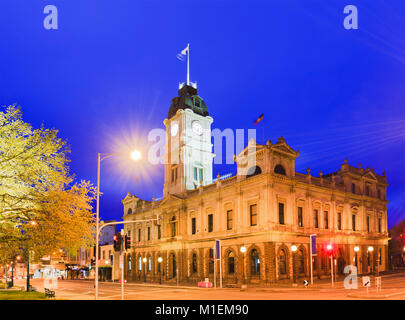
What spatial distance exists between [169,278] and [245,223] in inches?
820

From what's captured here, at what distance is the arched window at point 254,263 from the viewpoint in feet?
153

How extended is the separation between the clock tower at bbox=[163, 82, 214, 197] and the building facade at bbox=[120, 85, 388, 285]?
7.2 inches

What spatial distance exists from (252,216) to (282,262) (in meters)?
6.62

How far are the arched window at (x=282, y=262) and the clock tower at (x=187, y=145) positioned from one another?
2317 cm

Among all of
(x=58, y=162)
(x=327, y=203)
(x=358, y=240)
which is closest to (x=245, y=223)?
(x=327, y=203)

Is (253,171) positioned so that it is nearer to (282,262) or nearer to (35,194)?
(282,262)

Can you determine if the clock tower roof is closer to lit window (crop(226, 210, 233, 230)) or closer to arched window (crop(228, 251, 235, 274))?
lit window (crop(226, 210, 233, 230))

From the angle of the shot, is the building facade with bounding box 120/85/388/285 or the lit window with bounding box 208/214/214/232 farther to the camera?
the lit window with bounding box 208/214/214/232

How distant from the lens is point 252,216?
1907 inches

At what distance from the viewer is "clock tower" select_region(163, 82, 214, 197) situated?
67.1m

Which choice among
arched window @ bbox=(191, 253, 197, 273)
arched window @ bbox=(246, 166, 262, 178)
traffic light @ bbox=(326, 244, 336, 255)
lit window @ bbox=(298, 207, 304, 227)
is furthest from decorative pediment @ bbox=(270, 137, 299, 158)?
arched window @ bbox=(191, 253, 197, 273)

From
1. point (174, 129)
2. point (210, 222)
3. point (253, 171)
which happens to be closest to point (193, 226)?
point (210, 222)

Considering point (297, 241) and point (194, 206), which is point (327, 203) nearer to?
point (297, 241)
